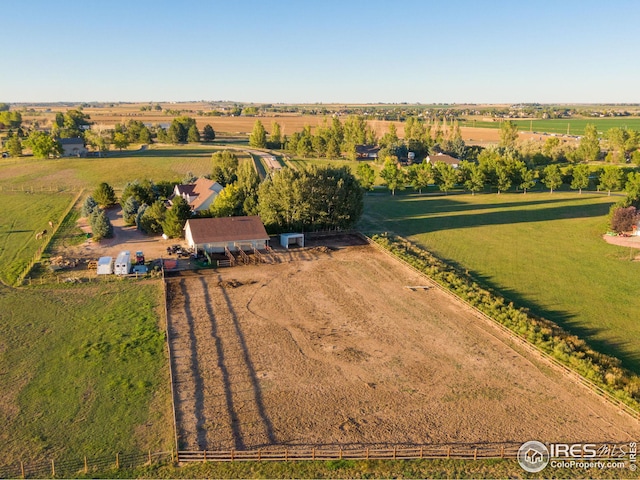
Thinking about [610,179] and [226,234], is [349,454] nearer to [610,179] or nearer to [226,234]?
[226,234]

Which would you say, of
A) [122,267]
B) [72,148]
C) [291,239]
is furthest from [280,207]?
[72,148]

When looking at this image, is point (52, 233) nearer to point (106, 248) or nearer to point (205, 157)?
point (106, 248)

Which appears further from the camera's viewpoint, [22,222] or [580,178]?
[580,178]

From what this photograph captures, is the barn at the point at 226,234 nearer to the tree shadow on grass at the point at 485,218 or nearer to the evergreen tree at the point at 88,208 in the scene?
the evergreen tree at the point at 88,208

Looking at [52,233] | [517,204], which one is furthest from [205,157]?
[517,204]

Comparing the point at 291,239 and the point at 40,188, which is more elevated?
the point at 291,239
